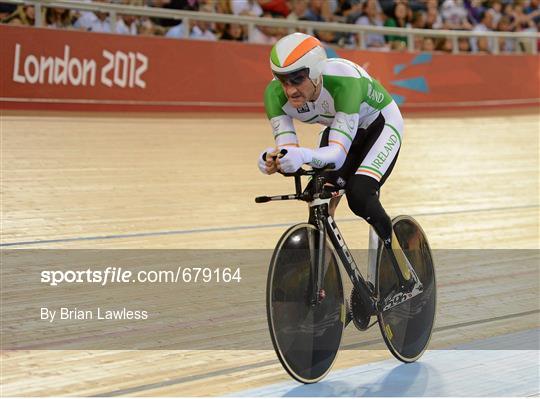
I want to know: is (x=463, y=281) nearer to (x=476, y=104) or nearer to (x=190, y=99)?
(x=190, y=99)

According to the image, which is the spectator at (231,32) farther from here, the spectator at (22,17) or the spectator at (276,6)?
the spectator at (22,17)

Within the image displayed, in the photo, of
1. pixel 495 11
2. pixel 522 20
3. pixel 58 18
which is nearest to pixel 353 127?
pixel 58 18

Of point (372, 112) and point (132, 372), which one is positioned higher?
point (372, 112)

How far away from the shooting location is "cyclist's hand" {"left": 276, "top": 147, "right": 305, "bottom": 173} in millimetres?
3115

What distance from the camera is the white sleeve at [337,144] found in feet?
10.7

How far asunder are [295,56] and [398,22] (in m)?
11.2

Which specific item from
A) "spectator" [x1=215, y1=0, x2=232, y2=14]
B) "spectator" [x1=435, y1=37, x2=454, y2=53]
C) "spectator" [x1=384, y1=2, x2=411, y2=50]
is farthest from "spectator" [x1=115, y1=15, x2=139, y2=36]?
"spectator" [x1=435, y1=37, x2=454, y2=53]

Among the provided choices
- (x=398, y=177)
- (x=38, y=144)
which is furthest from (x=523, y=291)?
(x=38, y=144)

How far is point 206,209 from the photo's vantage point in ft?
22.4

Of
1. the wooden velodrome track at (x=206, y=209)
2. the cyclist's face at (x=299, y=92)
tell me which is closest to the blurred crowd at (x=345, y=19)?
the wooden velodrome track at (x=206, y=209)

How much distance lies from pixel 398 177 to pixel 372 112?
4.87m

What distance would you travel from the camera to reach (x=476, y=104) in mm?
14617

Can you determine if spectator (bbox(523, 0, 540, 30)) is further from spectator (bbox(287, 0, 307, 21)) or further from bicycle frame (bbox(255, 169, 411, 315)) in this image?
bicycle frame (bbox(255, 169, 411, 315))

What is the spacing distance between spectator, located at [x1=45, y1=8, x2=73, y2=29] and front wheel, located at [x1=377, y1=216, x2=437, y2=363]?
21.8ft
